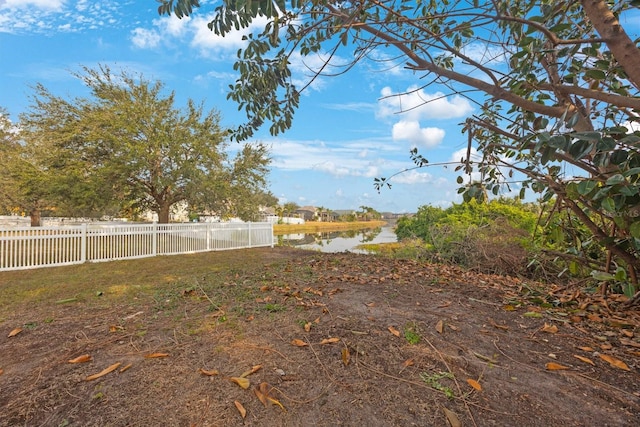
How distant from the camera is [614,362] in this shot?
6.09 ft

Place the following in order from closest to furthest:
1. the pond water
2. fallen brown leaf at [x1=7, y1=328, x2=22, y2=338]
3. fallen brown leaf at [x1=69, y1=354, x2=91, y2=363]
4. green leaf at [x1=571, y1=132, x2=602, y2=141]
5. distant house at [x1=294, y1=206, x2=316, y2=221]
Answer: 1. green leaf at [x1=571, y1=132, x2=602, y2=141]
2. fallen brown leaf at [x1=69, y1=354, x2=91, y2=363]
3. fallen brown leaf at [x1=7, y1=328, x2=22, y2=338]
4. the pond water
5. distant house at [x1=294, y1=206, x2=316, y2=221]

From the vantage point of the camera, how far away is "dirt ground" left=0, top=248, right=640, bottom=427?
4.84 ft

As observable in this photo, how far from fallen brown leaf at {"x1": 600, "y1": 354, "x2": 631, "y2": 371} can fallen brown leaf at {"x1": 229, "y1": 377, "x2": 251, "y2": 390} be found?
2.11 m

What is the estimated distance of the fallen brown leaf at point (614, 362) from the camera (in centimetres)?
182

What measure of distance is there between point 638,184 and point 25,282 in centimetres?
790

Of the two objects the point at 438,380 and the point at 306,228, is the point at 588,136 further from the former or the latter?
the point at 306,228

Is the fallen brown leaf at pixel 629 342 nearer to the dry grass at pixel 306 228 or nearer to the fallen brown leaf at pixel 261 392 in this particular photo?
the fallen brown leaf at pixel 261 392

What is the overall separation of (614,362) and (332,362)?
167cm

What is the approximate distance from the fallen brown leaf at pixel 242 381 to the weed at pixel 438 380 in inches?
36.9

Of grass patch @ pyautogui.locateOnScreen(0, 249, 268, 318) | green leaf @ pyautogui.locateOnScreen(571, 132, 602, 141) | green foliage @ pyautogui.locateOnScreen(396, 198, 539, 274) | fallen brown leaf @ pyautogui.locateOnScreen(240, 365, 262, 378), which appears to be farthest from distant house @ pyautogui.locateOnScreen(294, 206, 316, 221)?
green leaf @ pyautogui.locateOnScreen(571, 132, 602, 141)

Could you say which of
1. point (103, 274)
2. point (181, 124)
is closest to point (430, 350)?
point (103, 274)

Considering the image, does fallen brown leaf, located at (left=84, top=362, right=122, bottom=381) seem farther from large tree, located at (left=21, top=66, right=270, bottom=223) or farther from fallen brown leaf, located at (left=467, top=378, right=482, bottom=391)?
large tree, located at (left=21, top=66, right=270, bottom=223)

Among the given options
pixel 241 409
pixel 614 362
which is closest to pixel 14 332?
pixel 241 409

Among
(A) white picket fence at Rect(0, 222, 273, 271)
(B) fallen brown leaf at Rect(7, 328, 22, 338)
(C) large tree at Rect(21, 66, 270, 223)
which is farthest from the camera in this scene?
(C) large tree at Rect(21, 66, 270, 223)
